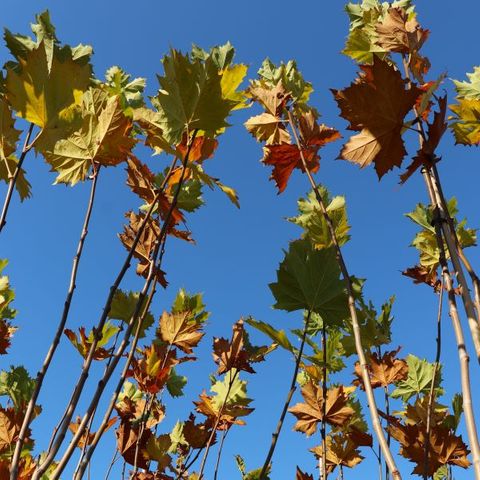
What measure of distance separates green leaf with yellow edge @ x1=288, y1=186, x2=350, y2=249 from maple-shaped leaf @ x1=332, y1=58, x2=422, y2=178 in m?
1.14

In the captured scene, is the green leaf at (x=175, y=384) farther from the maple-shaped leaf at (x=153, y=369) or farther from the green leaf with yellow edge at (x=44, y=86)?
the green leaf with yellow edge at (x=44, y=86)

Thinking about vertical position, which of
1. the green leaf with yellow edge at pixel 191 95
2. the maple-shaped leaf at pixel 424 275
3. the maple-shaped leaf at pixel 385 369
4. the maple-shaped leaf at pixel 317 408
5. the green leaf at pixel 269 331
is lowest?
the green leaf at pixel 269 331

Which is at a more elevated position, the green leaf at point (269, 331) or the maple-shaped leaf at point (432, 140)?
the maple-shaped leaf at point (432, 140)

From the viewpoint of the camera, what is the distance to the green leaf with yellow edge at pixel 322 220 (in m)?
2.79

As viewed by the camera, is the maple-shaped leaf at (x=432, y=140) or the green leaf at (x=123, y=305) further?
the green leaf at (x=123, y=305)

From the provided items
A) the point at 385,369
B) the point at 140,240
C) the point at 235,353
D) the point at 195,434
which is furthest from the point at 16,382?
the point at 385,369

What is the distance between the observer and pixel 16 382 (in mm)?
3746

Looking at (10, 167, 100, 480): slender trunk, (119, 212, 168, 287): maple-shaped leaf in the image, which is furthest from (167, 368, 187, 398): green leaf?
(10, 167, 100, 480): slender trunk

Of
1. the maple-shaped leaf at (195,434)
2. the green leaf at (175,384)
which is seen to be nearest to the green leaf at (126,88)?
the maple-shaped leaf at (195,434)

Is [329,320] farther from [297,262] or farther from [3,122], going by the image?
[3,122]

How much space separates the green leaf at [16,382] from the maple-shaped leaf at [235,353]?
1435mm

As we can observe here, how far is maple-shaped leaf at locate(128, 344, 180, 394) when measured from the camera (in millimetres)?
2781

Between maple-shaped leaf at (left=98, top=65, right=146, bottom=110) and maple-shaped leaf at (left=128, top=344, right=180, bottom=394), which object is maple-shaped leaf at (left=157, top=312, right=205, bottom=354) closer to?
maple-shaped leaf at (left=128, top=344, right=180, bottom=394)

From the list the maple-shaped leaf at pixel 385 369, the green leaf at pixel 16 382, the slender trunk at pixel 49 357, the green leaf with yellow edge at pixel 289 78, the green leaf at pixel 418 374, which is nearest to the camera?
the slender trunk at pixel 49 357
